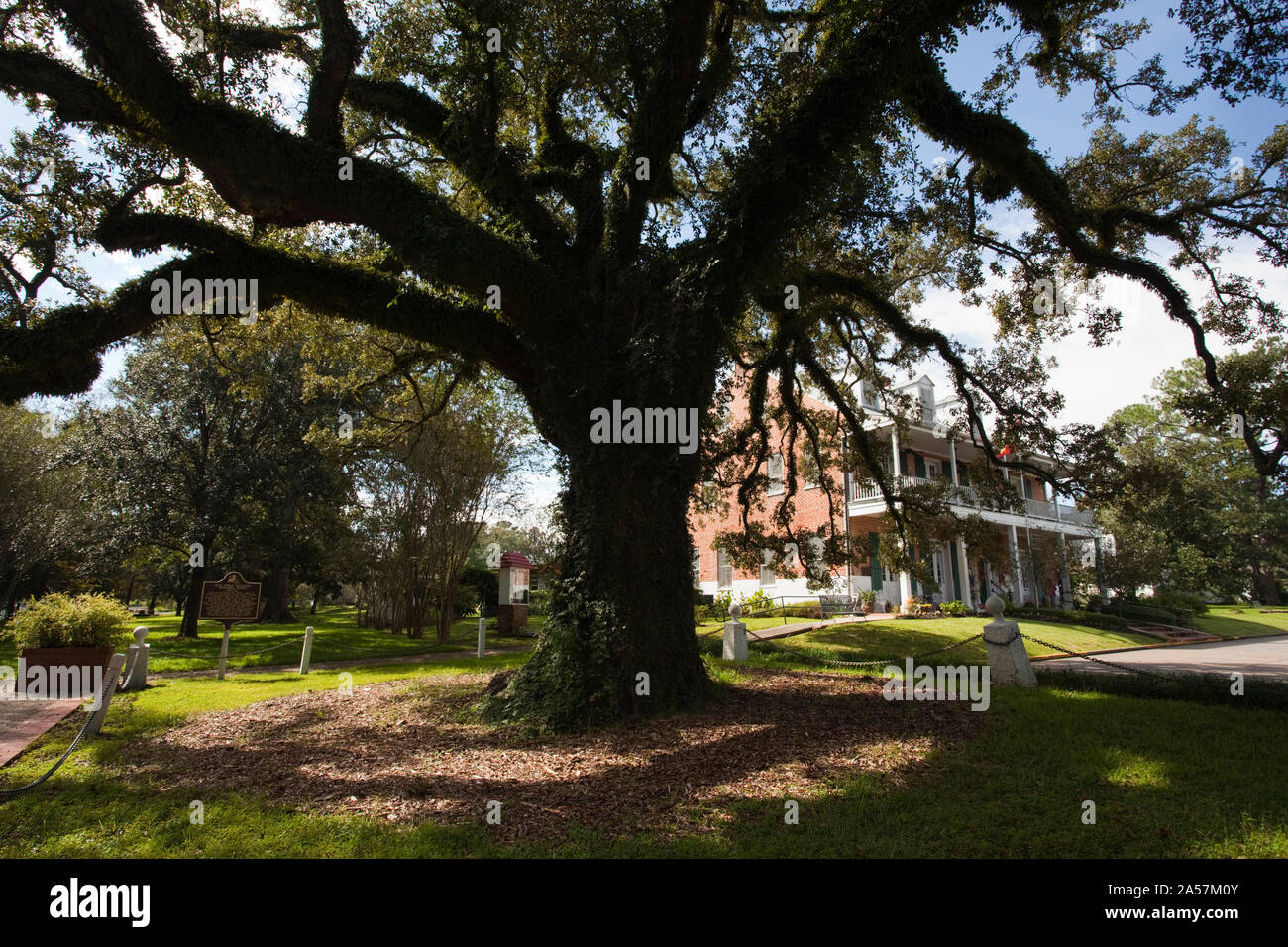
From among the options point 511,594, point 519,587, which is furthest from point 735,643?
point 519,587

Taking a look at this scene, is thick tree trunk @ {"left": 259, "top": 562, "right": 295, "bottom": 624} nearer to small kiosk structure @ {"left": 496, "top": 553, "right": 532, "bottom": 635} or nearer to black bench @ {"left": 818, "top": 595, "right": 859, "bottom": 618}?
small kiosk structure @ {"left": 496, "top": 553, "right": 532, "bottom": 635}

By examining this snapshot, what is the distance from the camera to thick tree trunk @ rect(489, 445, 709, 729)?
294 inches

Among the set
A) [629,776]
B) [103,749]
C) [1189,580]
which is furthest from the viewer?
[1189,580]

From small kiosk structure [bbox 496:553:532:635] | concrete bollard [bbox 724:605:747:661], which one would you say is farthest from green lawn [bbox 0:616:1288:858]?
small kiosk structure [bbox 496:553:532:635]

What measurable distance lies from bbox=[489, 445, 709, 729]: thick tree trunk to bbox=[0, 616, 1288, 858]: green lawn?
2704 mm

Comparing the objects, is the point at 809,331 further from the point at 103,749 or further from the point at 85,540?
the point at 85,540

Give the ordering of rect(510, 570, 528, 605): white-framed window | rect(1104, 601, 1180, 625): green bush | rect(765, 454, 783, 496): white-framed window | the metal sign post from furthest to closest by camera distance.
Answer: rect(765, 454, 783, 496): white-framed window, rect(1104, 601, 1180, 625): green bush, rect(510, 570, 528, 605): white-framed window, the metal sign post

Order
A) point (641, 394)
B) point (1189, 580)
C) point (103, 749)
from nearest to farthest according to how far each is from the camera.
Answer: point (103, 749)
point (641, 394)
point (1189, 580)

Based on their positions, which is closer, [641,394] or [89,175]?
[641,394]

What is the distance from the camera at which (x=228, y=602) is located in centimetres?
1355

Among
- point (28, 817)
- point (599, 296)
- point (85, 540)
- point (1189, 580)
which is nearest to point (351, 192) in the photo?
point (599, 296)

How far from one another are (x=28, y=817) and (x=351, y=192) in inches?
270

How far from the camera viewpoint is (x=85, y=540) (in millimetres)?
21016

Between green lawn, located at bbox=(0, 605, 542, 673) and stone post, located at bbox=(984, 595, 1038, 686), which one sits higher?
stone post, located at bbox=(984, 595, 1038, 686)
